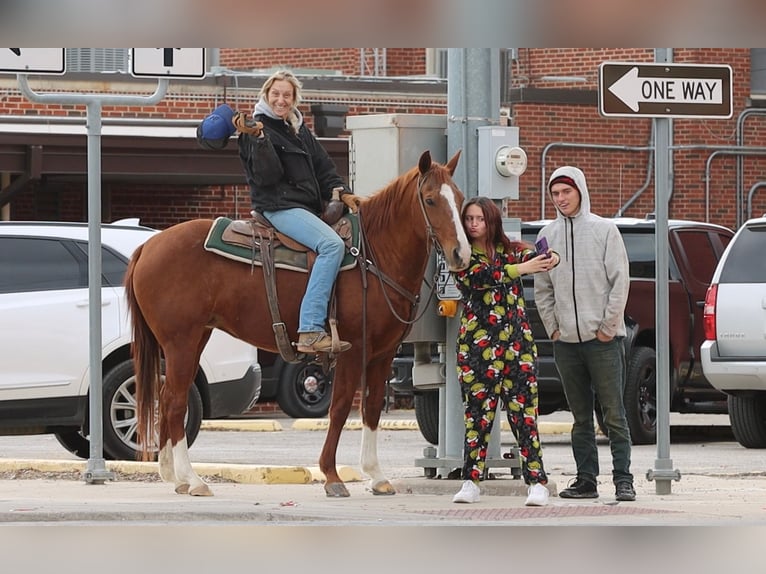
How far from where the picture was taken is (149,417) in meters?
9.14

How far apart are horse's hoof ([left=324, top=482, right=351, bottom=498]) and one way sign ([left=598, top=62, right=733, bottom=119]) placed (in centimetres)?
280

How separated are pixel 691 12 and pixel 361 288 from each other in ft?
23.3

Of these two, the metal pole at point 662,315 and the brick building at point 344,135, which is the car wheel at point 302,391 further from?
the metal pole at point 662,315

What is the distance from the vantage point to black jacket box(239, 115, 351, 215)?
336 inches

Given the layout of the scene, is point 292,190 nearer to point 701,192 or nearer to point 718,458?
point 718,458

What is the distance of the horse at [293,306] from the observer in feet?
28.7

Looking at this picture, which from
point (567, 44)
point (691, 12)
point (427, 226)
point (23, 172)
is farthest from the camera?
point (23, 172)

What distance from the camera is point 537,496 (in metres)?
8.13

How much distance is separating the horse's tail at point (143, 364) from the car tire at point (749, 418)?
6.14 meters

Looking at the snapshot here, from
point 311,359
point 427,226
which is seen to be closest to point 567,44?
point 427,226

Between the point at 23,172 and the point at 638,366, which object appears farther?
the point at 23,172

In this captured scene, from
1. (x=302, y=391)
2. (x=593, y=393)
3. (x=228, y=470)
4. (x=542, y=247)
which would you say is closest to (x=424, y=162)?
(x=542, y=247)

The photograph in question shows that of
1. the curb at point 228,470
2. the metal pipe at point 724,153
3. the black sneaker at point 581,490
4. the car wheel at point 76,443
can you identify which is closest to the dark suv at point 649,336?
the curb at point 228,470

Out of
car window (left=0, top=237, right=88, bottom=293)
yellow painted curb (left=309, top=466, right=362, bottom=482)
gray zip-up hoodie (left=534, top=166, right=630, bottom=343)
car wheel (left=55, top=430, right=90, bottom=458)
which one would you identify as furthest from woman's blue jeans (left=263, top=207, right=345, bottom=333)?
car wheel (left=55, top=430, right=90, bottom=458)
